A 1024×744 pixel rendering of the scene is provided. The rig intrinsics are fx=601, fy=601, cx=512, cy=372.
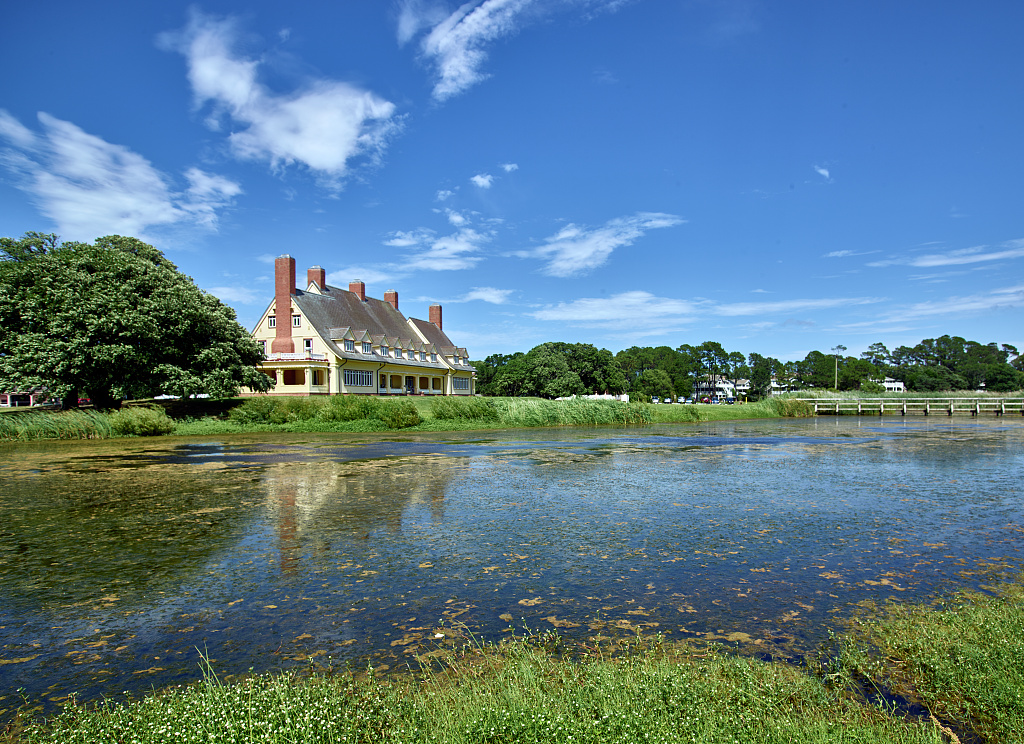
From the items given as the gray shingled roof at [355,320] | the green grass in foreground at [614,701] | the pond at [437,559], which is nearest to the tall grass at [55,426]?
the pond at [437,559]

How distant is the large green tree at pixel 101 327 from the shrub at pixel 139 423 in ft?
10.1

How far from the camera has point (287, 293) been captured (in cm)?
5191

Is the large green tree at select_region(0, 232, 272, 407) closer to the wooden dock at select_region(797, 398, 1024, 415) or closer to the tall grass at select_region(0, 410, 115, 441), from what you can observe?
the tall grass at select_region(0, 410, 115, 441)

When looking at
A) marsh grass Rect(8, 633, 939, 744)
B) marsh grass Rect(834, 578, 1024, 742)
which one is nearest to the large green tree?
marsh grass Rect(8, 633, 939, 744)

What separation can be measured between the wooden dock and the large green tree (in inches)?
2019

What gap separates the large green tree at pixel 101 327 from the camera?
30.4 metres

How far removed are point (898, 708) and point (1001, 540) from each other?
241 inches

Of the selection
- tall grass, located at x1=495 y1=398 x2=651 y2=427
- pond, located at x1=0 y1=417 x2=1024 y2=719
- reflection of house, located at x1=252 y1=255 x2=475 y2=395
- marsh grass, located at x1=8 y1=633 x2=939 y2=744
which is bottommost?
pond, located at x1=0 y1=417 x2=1024 y2=719

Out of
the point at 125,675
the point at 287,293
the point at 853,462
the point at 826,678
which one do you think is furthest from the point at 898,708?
the point at 287,293

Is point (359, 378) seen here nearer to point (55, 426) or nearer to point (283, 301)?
point (283, 301)

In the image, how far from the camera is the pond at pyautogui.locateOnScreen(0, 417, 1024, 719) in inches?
205

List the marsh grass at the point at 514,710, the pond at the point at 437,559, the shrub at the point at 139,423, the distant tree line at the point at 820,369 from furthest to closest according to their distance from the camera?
1. the distant tree line at the point at 820,369
2. the shrub at the point at 139,423
3. the pond at the point at 437,559
4. the marsh grass at the point at 514,710

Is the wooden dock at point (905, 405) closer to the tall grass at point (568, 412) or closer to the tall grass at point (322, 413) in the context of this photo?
the tall grass at point (568, 412)

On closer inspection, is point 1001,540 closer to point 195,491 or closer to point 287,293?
point 195,491
